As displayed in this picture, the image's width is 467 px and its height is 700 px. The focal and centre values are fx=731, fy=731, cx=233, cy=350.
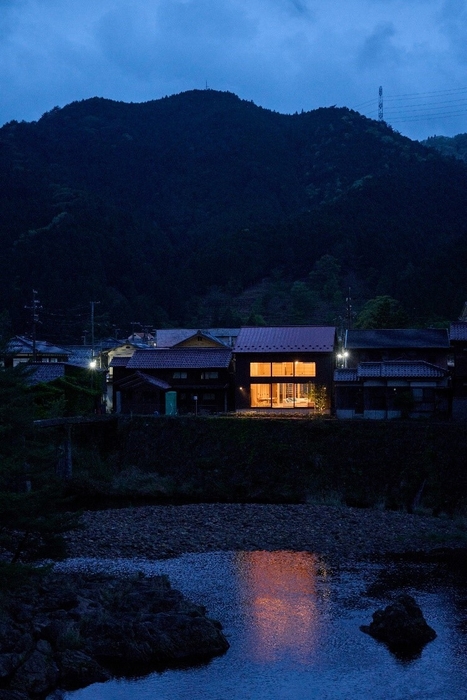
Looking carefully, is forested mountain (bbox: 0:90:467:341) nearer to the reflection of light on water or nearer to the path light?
the path light

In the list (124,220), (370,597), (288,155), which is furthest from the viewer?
(288,155)

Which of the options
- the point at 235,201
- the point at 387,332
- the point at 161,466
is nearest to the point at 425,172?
the point at 235,201

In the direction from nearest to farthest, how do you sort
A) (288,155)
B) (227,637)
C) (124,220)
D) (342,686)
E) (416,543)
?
1. (342,686)
2. (227,637)
3. (416,543)
4. (124,220)
5. (288,155)

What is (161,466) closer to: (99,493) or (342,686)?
(99,493)

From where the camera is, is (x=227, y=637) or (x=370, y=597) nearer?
(x=227, y=637)

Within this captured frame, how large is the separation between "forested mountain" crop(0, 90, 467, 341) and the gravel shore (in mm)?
38568

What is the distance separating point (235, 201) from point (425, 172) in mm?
Answer: 35900

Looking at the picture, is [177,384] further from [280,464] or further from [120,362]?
[280,464]

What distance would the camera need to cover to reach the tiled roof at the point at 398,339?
137ft

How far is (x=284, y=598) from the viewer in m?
19.2

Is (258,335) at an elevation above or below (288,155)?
below

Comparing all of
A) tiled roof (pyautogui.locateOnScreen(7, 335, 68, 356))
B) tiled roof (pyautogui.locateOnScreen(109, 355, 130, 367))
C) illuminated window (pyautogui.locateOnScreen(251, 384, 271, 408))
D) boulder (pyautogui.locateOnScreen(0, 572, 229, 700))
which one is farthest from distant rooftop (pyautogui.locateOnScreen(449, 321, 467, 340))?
tiled roof (pyautogui.locateOnScreen(7, 335, 68, 356))

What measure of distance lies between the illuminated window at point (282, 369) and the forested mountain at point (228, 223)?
24876 millimetres

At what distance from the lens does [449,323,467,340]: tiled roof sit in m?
36.6
